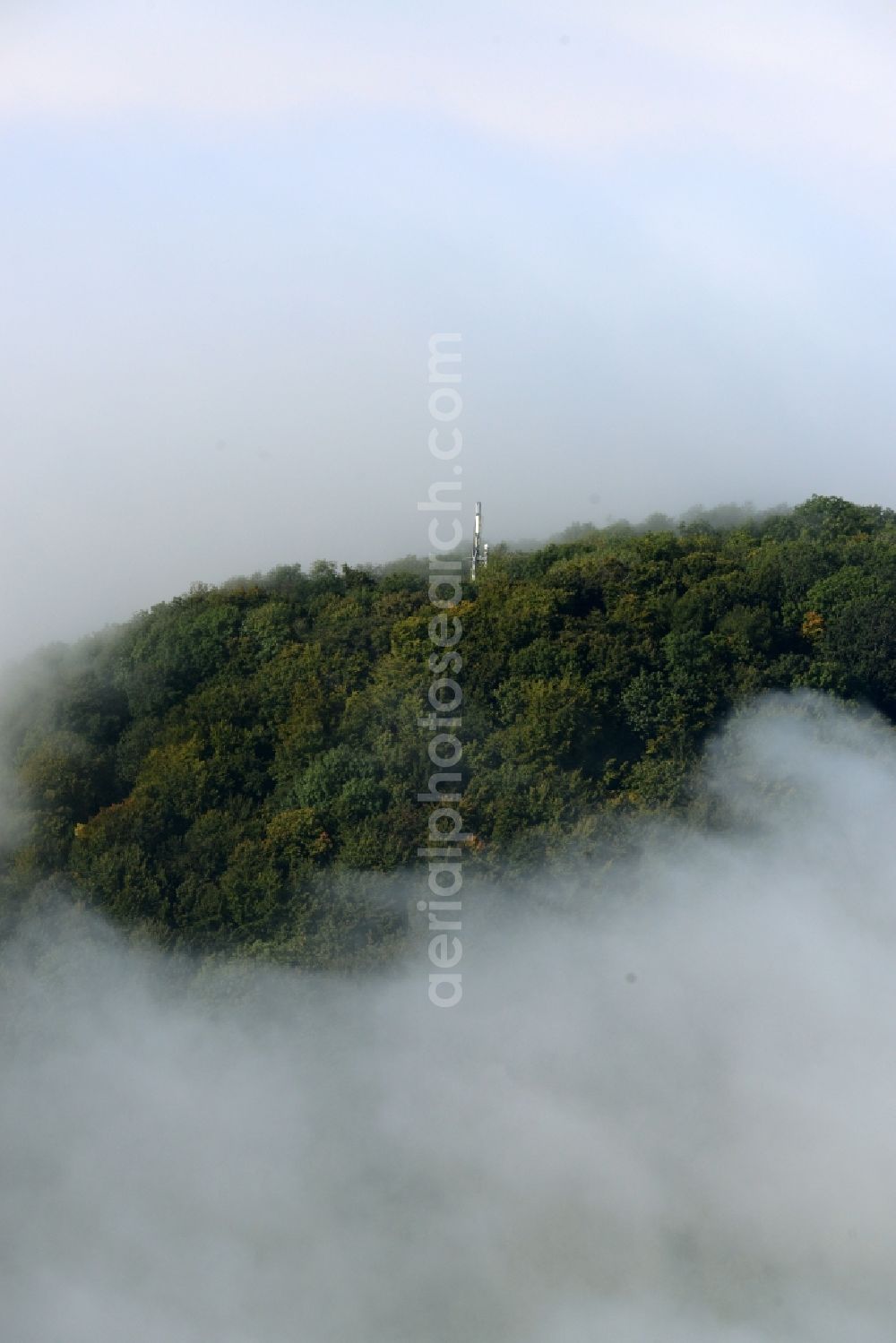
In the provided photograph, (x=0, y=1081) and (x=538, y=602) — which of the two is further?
(x=538, y=602)

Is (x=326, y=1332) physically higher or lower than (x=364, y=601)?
lower

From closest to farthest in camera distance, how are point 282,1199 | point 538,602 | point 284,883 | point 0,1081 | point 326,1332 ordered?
1. point 326,1332
2. point 282,1199
3. point 0,1081
4. point 284,883
5. point 538,602

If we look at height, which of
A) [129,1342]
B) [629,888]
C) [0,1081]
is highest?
[629,888]

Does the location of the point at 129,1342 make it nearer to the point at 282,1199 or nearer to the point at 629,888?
the point at 282,1199

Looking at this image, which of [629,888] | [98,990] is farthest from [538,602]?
[98,990]

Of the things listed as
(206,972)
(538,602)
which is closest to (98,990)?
(206,972)

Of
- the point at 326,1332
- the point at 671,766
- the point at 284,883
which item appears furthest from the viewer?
the point at 671,766
